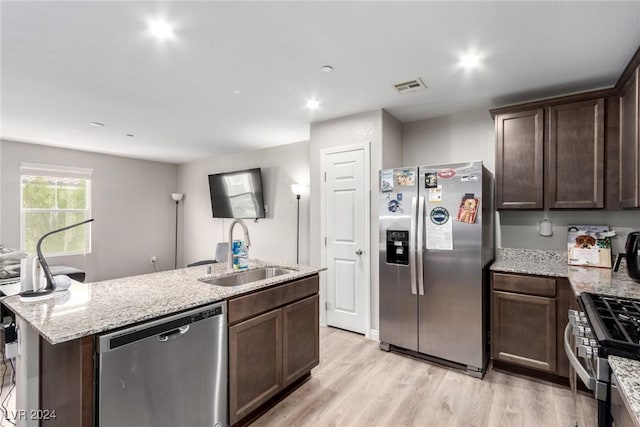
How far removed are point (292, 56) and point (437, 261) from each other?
6.70ft

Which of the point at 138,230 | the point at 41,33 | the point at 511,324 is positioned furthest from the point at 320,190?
the point at 138,230

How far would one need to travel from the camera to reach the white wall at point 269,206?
469 cm

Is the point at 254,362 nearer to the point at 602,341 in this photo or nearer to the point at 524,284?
the point at 602,341

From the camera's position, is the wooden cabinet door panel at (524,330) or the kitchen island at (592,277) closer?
the kitchen island at (592,277)

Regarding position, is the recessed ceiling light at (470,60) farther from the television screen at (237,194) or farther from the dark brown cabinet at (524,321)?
the television screen at (237,194)

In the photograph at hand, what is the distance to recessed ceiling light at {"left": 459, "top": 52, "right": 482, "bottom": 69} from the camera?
84.1 inches

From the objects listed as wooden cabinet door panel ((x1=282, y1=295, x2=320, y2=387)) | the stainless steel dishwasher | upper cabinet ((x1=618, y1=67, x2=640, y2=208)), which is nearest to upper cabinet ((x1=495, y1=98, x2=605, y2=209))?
upper cabinet ((x1=618, y1=67, x2=640, y2=208))

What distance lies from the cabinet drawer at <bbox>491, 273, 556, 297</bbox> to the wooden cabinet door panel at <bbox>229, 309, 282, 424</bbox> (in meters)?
1.83

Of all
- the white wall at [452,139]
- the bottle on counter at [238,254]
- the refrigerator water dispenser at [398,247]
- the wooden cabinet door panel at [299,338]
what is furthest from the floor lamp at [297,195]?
the wooden cabinet door panel at [299,338]

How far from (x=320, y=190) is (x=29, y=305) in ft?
8.84

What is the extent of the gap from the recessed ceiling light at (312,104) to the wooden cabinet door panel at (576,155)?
2048mm

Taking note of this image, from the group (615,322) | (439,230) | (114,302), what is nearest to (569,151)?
(439,230)

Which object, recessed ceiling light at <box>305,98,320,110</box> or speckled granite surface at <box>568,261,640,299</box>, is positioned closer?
speckled granite surface at <box>568,261,640,299</box>

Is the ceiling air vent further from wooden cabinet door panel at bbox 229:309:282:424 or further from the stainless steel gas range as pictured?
wooden cabinet door panel at bbox 229:309:282:424
